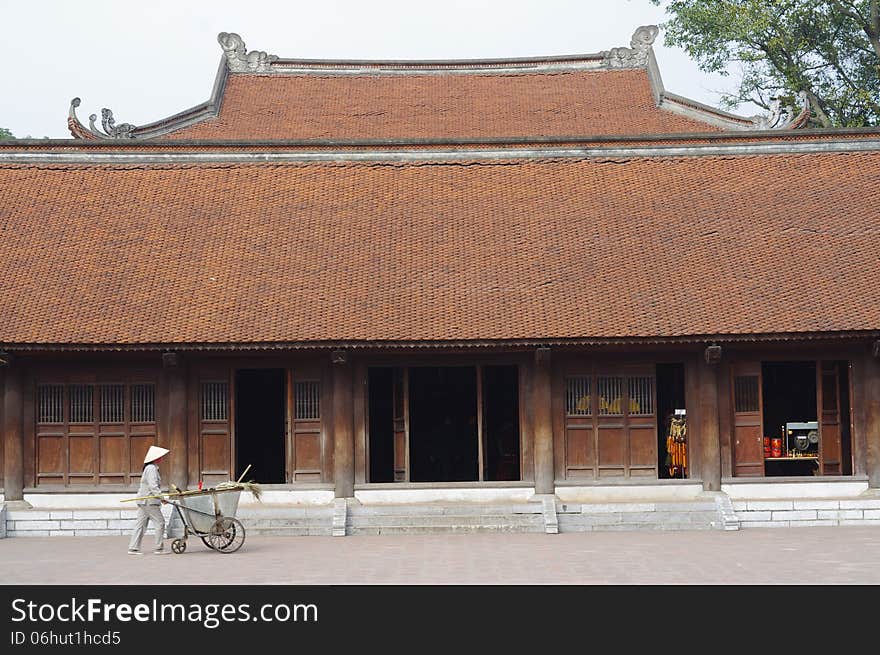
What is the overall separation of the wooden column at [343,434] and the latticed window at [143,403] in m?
2.97

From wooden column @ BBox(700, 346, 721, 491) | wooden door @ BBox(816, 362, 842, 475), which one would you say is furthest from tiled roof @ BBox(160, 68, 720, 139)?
wooden column @ BBox(700, 346, 721, 491)

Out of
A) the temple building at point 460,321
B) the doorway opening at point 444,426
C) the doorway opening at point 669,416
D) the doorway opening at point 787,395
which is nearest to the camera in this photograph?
the temple building at point 460,321

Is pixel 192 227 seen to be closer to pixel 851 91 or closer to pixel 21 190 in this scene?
pixel 21 190

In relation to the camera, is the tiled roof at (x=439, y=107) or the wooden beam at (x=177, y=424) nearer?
the wooden beam at (x=177, y=424)

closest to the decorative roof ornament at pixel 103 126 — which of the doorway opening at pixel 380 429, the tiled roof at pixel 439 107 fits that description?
the tiled roof at pixel 439 107

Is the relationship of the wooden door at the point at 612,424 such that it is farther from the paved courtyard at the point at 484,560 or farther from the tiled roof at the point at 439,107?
the tiled roof at the point at 439,107

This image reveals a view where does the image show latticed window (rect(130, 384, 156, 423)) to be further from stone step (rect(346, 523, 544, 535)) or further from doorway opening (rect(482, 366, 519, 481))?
doorway opening (rect(482, 366, 519, 481))

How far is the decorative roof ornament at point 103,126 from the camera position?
28859 millimetres

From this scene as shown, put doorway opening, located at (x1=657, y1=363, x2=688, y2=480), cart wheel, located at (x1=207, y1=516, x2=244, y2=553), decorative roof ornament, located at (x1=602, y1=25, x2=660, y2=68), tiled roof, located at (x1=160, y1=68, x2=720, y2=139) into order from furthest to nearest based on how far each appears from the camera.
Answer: decorative roof ornament, located at (x1=602, y1=25, x2=660, y2=68), tiled roof, located at (x1=160, y1=68, x2=720, y2=139), doorway opening, located at (x1=657, y1=363, x2=688, y2=480), cart wheel, located at (x1=207, y1=516, x2=244, y2=553)

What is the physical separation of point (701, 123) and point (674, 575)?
20.6 meters

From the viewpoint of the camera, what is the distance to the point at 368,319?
63.5ft

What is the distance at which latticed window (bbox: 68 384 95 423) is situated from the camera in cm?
2012

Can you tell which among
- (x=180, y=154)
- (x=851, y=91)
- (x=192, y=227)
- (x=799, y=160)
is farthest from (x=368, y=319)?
(x=851, y=91)

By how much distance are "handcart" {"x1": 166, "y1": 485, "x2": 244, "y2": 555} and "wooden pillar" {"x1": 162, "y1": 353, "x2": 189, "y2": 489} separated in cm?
353
